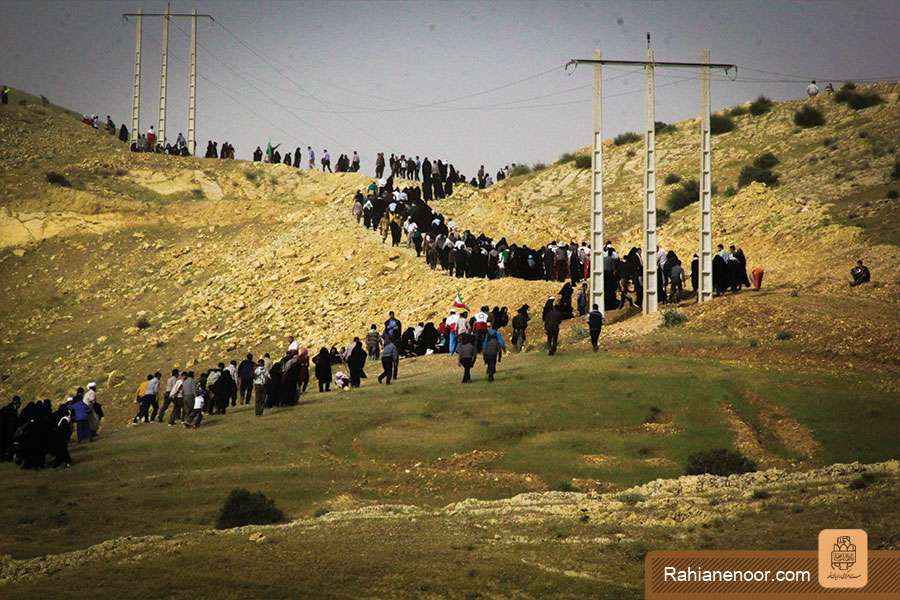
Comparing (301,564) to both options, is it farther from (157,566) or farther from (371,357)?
(371,357)

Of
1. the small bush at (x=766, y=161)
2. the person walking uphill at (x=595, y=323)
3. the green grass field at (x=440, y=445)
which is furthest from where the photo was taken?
the small bush at (x=766, y=161)

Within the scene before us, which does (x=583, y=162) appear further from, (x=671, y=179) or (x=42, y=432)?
(x=42, y=432)

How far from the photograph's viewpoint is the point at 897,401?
94.7 feet

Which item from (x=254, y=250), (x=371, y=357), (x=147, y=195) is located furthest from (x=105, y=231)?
(x=371, y=357)

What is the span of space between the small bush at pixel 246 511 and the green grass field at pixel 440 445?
0.65 metres

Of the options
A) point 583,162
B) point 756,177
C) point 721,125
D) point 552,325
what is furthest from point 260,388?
point 583,162

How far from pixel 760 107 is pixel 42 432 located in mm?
62565

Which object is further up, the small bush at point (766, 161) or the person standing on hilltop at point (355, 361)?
the small bush at point (766, 161)

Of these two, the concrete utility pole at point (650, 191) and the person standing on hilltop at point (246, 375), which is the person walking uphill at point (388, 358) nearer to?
the person standing on hilltop at point (246, 375)

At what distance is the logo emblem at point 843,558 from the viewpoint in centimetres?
1584

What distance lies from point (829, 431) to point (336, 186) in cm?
4404

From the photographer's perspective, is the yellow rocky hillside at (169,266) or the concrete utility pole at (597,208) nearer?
the concrete utility pole at (597,208)

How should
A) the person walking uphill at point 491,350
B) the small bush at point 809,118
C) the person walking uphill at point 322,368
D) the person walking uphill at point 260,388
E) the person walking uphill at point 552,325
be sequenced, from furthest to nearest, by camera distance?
the small bush at point 809,118
the person walking uphill at point 322,368
the person walking uphill at point 552,325
the person walking uphill at point 491,350
the person walking uphill at point 260,388

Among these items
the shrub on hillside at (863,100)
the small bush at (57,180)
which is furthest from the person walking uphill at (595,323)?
the shrub on hillside at (863,100)
